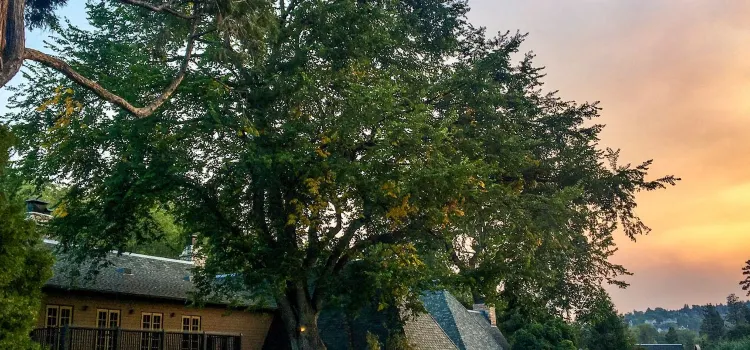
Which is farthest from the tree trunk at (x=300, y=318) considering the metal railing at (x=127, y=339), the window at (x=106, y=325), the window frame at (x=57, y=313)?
the window frame at (x=57, y=313)

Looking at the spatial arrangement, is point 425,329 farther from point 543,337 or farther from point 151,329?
point 151,329

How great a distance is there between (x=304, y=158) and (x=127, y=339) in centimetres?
1107

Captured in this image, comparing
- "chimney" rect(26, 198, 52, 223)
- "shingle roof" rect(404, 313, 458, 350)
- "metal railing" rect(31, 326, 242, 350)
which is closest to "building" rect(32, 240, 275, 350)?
"metal railing" rect(31, 326, 242, 350)

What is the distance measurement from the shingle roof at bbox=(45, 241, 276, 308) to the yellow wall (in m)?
0.52

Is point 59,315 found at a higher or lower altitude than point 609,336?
higher

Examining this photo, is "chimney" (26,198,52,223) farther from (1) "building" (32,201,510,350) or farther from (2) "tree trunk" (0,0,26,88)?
(2) "tree trunk" (0,0,26,88)

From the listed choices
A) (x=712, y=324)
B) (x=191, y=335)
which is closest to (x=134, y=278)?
(x=191, y=335)

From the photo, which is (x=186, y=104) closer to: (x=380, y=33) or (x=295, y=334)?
(x=380, y=33)

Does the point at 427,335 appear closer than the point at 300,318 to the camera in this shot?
No

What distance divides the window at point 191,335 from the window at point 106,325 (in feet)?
8.78

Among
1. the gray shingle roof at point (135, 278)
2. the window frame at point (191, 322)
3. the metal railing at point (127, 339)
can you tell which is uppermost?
the gray shingle roof at point (135, 278)

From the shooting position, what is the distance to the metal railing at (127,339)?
22578mm

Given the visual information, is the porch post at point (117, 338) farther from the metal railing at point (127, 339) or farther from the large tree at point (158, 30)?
the large tree at point (158, 30)

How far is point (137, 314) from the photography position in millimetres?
26969
